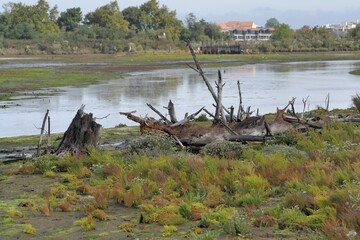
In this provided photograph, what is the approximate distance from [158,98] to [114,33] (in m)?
106

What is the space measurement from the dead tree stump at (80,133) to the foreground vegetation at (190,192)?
788 millimetres

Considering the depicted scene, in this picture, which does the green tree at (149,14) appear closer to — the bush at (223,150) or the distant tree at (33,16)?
the distant tree at (33,16)

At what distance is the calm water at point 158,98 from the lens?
2981cm

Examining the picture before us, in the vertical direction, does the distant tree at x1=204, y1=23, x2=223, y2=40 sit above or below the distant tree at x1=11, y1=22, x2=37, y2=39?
below

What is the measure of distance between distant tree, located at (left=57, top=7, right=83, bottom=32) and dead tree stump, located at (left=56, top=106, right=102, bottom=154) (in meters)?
148

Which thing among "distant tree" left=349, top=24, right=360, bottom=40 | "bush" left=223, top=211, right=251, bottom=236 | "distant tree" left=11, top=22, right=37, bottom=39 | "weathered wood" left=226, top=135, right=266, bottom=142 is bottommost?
"distant tree" left=349, top=24, right=360, bottom=40

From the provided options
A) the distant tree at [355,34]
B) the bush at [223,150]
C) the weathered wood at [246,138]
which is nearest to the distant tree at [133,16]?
the distant tree at [355,34]

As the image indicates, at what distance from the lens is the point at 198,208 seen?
1050 centimetres

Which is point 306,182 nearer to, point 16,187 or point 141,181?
point 141,181

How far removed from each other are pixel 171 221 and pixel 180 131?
755 cm

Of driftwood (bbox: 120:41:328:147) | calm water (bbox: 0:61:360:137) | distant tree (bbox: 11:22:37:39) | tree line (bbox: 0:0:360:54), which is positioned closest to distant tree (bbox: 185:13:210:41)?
tree line (bbox: 0:0:360:54)

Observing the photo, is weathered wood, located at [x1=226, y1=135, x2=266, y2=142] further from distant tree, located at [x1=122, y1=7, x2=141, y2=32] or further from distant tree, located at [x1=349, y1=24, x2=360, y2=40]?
distant tree, located at [x1=122, y1=7, x2=141, y2=32]

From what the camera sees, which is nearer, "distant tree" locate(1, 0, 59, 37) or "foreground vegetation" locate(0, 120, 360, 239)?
"foreground vegetation" locate(0, 120, 360, 239)

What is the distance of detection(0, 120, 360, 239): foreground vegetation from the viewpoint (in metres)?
9.45
